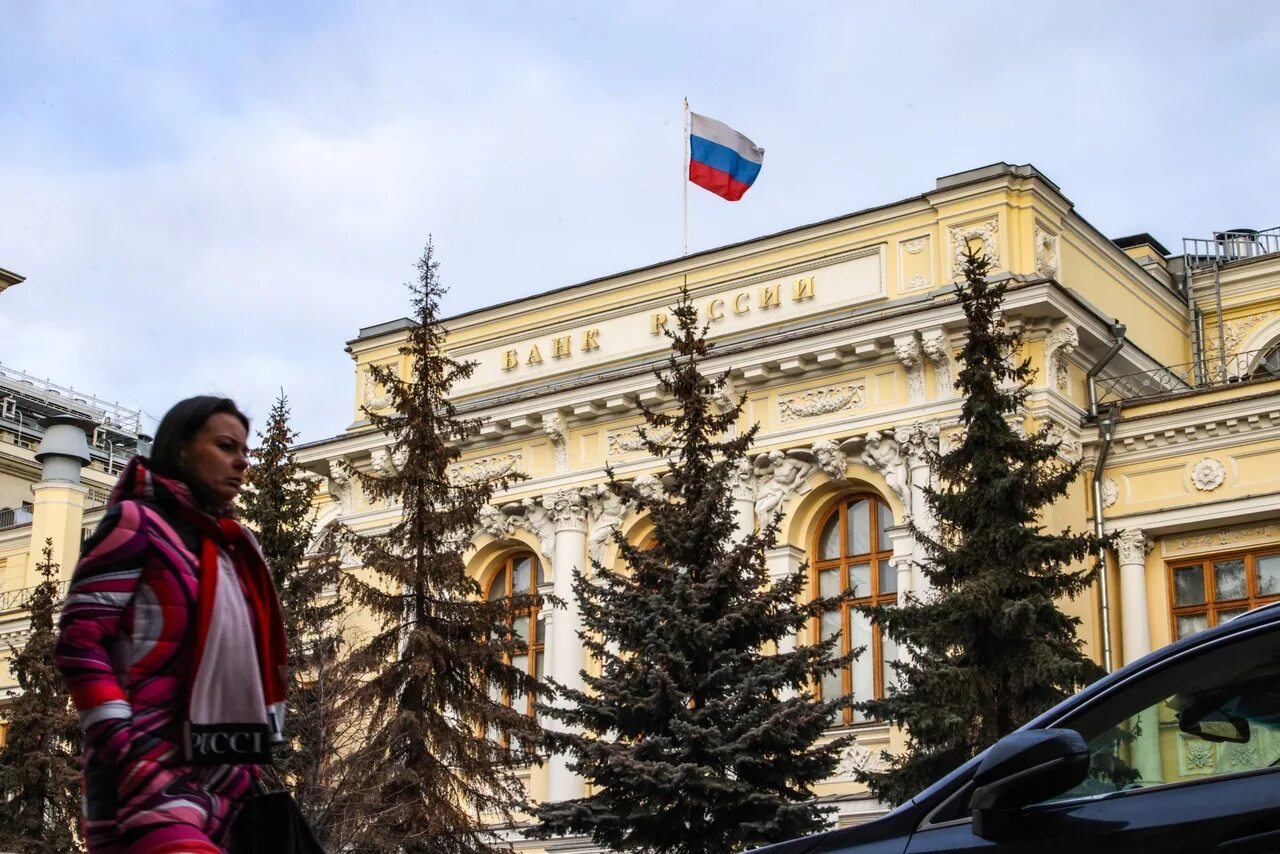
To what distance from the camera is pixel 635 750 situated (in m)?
18.4

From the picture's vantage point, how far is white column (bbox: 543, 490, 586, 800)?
2931cm

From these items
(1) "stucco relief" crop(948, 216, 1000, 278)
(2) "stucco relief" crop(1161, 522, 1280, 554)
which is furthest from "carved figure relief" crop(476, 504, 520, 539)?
(2) "stucco relief" crop(1161, 522, 1280, 554)

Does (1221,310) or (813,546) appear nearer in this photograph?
(813,546)

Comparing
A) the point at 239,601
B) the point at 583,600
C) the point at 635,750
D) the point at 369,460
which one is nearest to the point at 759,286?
the point at 369,460

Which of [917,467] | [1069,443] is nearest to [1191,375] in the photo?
[1069,443]

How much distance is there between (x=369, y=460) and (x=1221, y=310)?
14617 millimetres

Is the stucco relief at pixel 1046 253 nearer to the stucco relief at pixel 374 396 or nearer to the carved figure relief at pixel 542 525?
the carved figure relief at pixel 542 525

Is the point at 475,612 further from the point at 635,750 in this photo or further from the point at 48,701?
the point at 48,701

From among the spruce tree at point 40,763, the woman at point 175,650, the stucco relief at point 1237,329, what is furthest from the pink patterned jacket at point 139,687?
the stucco relief at point 1237,329

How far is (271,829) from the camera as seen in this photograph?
446 cm

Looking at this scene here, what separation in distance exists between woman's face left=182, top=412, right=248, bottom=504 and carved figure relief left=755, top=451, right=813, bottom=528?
23237mm

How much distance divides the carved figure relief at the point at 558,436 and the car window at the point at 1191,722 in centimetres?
2539

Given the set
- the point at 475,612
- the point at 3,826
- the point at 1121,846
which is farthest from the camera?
the point at 3,826

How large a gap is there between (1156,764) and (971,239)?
22759mm
